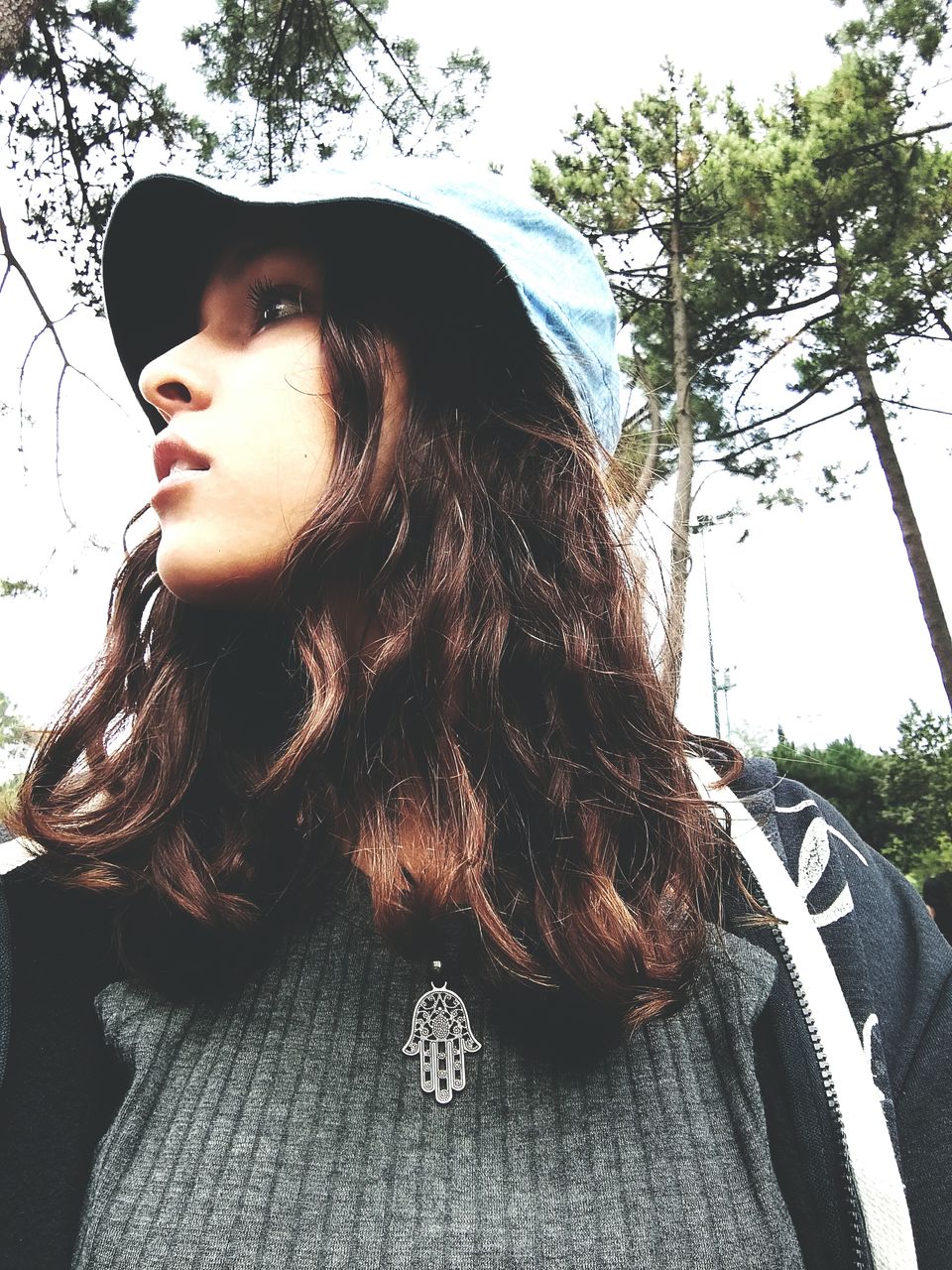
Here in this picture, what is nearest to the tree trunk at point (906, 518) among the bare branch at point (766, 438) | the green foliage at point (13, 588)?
the bare branch at point (766, 438)

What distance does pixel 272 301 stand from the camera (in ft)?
3.39

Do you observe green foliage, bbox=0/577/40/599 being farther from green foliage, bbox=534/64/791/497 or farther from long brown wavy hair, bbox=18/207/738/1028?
green foliage, bbox=534/64/791/497

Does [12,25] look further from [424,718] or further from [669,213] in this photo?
[669,213]

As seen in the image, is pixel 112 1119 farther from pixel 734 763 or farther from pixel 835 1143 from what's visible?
pixel 734 763

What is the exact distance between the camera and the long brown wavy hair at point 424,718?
858mm

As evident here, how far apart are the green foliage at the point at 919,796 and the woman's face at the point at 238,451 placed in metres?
11.5

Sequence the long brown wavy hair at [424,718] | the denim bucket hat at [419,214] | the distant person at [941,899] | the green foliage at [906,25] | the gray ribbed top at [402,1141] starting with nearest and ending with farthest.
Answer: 1. the gray ribbed top at [402,1141]
2. the long brown wavy hair at [424,718]
3. the denim bucket hat at [419,214]
4. the distant person at [941,899]
5. the green foliage at [906,25]

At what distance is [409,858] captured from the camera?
2.96ft

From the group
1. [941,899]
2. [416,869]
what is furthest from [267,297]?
[941,899]

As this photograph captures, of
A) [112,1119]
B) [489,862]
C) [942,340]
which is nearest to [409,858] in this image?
[489,862]

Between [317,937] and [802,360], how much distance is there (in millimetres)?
9358

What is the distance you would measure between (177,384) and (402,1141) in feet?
2.61

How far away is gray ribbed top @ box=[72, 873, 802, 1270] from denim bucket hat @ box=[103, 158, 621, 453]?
77 cm

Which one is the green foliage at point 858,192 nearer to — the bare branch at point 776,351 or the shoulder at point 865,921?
the bare branch at point 776,351
